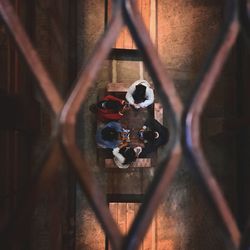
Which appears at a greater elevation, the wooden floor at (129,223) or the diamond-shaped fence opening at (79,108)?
the diamond-shaped fence opening at (79,108)

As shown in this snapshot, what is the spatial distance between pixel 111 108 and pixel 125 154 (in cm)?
55

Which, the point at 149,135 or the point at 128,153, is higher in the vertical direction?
the point at 149,135

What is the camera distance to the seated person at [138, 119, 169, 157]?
3828 mm

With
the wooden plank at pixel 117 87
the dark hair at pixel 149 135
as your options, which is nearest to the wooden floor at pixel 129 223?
the dark hair at pixel 149 135

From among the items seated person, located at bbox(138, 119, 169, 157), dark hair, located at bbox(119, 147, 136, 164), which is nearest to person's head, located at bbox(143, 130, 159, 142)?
seated person, located at bbox(138, 119, 169, 157)

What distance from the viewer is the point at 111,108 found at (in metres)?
3.75

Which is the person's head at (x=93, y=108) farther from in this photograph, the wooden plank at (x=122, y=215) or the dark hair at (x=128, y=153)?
the wooden plank at (x=122, y=215)

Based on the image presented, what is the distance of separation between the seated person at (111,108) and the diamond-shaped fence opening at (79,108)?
310 cm

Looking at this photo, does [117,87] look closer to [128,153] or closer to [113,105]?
[113,105]

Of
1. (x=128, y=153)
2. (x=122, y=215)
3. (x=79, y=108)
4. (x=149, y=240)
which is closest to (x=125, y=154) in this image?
(x=128, y=153)

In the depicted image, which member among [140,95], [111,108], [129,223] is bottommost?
[129,223]

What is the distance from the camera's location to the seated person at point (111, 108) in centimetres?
375

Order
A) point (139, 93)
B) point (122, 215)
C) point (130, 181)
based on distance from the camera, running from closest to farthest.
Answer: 1. point (139, 93)
2. point (122, 215)
3. point (130, 181)

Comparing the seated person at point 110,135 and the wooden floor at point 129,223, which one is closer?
the seated person at point 110,135
